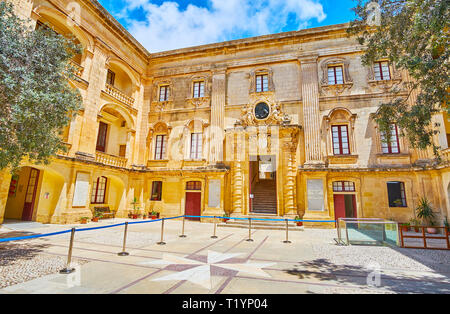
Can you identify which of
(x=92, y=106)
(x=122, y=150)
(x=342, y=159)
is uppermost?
(x=92, y=106)

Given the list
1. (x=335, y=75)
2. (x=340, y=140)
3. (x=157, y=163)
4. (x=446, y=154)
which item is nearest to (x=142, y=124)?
(x=157, y=163)

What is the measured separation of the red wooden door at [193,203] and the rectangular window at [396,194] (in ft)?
42.8

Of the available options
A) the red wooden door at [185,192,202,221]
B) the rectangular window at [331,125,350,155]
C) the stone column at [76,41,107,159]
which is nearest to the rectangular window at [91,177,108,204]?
the stone column at [76,41,107,159]

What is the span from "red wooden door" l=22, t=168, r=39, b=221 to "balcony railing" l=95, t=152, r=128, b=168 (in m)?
3.45

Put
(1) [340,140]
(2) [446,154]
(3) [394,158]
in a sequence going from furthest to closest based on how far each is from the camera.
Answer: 1. (1) [340,140]
2. (3) [394,158]
3. (2) [446,154]

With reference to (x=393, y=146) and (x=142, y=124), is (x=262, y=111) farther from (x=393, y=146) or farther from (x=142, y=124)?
(x=142, y=124)

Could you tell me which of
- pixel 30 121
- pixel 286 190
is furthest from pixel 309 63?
pixel 30 121

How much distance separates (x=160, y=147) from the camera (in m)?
19.7

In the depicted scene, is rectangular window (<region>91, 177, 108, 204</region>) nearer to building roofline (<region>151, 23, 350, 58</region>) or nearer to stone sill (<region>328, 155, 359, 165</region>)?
building roofline (<region>151, 23, 350, 58</region>)

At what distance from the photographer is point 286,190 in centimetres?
1578

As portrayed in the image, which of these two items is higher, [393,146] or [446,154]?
[393,146]

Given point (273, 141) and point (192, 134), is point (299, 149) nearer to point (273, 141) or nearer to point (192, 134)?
point (273, 141)

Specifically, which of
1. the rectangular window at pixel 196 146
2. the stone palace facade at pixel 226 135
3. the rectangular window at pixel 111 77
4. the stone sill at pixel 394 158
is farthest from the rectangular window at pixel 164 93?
the stone sill at pixel 394 158

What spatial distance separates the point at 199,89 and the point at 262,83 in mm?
5448
